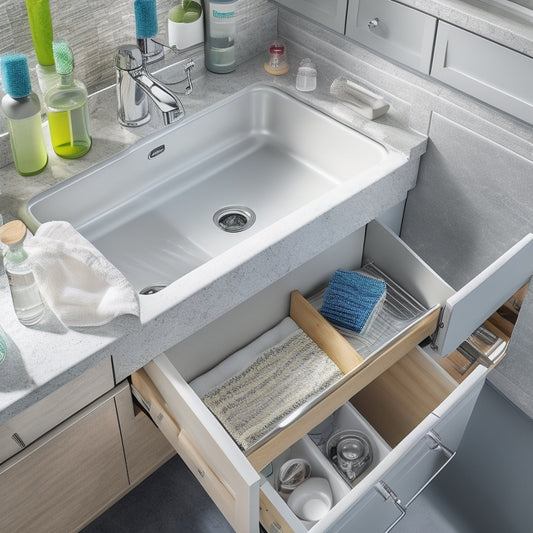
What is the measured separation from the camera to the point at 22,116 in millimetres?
1363

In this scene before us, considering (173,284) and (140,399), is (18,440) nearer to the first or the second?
(140,399)

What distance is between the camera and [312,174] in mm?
1683

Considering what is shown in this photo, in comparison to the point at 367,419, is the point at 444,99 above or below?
above

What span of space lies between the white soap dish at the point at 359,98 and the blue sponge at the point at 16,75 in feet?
2.11

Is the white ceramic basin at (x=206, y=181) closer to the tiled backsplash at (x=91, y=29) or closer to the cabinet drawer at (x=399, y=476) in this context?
the tiled backsplash at (x=91, y=29)

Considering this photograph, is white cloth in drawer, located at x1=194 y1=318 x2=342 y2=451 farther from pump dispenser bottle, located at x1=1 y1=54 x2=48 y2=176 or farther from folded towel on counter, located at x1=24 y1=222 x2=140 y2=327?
pump dispenser bottle, located at x1=1 y1=54 x2=48 y2=176

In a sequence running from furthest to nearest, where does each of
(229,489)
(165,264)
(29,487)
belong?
(165,264), (29,487), (229,489)

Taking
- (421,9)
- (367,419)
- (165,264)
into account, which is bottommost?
(367,419)

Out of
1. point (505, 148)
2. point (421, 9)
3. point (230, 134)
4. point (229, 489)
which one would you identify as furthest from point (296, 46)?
point (229, 489)

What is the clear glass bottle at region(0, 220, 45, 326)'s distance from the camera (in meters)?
1.12

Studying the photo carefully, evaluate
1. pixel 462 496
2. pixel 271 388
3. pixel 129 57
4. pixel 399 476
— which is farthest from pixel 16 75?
pixel 462 496

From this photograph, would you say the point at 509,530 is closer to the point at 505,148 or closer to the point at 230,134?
the point at 505,148

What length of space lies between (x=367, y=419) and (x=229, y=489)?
53 cm

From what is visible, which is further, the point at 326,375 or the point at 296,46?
the point at 296,46
